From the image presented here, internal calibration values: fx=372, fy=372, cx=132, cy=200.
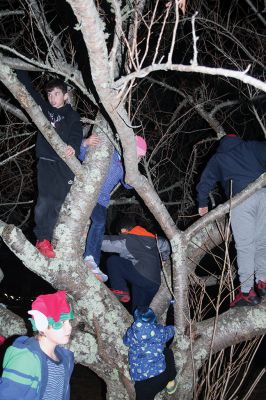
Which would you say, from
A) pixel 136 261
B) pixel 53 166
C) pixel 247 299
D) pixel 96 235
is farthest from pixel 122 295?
pixel 53 166

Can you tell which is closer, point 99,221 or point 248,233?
point 248,233

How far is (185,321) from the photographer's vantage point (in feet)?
10.4

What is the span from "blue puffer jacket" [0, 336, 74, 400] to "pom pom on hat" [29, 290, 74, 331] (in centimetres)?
11

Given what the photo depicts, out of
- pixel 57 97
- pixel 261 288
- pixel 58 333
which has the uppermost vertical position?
pixel 57 97

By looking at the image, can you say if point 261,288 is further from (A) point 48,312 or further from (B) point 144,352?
(A) point 48,312

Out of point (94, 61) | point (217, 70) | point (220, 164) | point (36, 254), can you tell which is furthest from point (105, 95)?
point (220, 164)

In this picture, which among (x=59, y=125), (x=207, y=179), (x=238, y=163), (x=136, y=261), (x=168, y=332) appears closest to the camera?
(x=168, y=332)

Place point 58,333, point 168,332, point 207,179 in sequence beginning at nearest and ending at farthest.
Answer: point 58,333
point 168,332
point 207,179

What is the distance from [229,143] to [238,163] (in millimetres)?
228

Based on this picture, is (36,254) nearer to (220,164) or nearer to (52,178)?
(52,178)

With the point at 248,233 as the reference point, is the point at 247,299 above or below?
below

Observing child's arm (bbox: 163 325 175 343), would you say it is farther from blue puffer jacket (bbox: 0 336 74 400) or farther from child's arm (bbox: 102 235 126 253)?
blue puffer jacket (bbox: 0 336 74 400)

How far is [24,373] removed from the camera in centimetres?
192

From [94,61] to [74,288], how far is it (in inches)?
72.7
